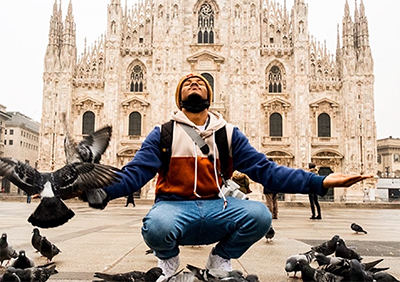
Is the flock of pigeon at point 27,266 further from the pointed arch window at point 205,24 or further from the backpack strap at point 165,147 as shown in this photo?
the pointed arch window at point 205,24

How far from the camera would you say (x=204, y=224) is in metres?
3.18

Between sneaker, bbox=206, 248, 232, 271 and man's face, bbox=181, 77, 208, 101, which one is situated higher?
man's face, bbox=181, 77, 208, 101

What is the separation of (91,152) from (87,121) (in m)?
30.2

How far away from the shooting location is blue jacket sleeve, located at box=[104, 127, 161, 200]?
3.13m

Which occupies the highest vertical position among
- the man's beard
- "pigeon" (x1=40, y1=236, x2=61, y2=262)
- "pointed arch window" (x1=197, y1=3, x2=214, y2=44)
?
"pointed arch window" (x1=197, y1=3, x2=214, y2=44)

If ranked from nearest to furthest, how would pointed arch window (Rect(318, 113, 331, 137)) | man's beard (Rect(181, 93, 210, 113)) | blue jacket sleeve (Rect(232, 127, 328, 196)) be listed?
blue jacket sleeve (Rect(232, 127, 328, 196)) → man's beard (Rect(181, 93, 210, 113)) → pointed arch window (Rect(318, 113, 331, 137))

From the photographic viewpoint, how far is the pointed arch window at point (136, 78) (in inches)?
1273

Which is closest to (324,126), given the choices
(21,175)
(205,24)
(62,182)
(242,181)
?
(205,24)

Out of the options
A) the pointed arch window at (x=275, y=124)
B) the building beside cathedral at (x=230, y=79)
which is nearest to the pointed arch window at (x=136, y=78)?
the building beside cathedral at (x=230, y=79)

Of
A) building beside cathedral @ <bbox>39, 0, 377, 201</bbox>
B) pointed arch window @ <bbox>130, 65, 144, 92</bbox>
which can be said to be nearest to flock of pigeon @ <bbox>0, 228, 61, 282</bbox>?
building beside cathedral @ <bbox>39, 0, 377, 201</bbox>

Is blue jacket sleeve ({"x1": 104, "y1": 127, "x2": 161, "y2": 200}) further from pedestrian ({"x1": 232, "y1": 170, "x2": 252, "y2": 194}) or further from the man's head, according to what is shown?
pedestrian ({"x1": 232, "y1": 170, "x2": 252, "y2": 194})

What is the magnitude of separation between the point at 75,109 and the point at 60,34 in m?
5.89

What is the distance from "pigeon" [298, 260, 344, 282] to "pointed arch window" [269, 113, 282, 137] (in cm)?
2854

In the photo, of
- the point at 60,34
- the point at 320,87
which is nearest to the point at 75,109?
the point at 60,34
